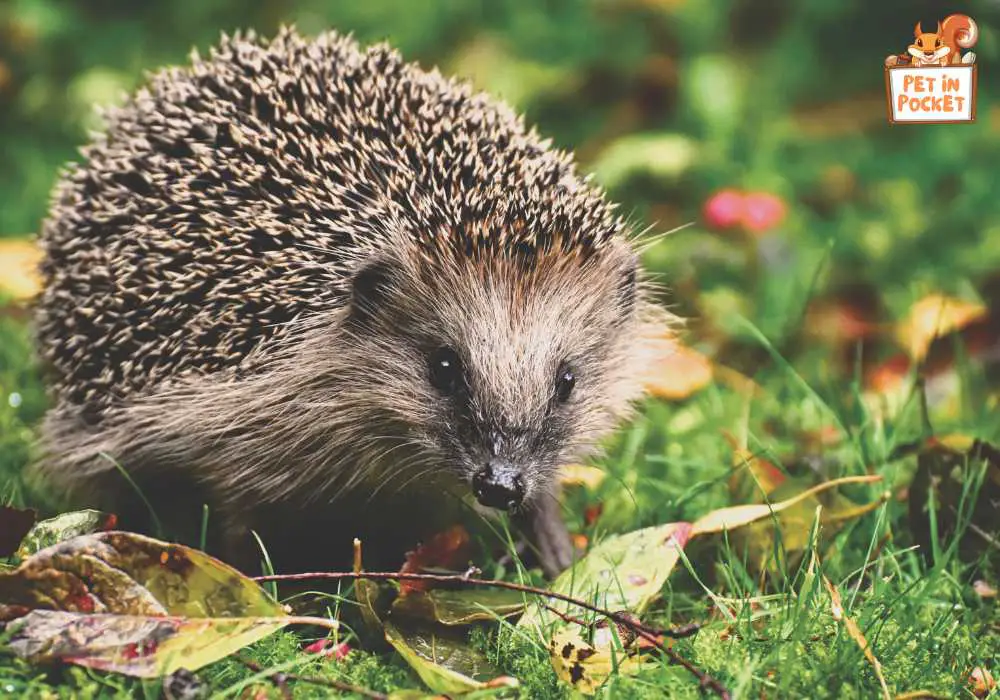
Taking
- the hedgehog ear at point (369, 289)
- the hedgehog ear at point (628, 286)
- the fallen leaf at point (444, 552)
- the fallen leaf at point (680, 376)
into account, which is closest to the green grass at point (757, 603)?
the fallen leaf at point (680, 376)

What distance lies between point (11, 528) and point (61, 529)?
0.32 feet

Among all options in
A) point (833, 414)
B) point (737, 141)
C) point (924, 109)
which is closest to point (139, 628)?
point (833, 414)

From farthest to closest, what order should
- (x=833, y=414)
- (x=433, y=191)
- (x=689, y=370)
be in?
(x=689, y=370), (x=833, y=414), (x=433, y=191)

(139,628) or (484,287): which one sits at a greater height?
(484,287)

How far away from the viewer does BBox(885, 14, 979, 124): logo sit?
3.03m

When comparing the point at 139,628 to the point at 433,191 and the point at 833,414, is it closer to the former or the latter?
the point at 433,191

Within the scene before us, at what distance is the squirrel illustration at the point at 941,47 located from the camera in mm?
3070

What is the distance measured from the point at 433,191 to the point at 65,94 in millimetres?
3625

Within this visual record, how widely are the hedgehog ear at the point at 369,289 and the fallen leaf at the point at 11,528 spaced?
0.82 metres

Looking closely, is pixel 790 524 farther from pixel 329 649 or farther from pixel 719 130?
pixel 719 130

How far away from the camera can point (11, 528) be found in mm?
2201

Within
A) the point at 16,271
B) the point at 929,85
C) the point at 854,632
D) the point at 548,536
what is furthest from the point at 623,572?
the point at 16,271

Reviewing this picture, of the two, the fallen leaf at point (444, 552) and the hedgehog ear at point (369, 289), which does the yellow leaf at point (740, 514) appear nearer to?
the fallen leaf at point (444, 552)

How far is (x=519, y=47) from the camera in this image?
573 cm
